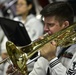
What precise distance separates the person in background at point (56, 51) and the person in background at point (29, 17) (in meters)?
0.99

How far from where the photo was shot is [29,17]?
129 inches

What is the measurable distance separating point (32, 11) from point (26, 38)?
1.23 metres

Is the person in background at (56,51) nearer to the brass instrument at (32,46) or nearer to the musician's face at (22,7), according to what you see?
the brass instrument at (32,46)

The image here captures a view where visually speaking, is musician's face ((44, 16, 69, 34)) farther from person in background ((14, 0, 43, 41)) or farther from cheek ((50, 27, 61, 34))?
person in background ((14, 0, 43, 41))

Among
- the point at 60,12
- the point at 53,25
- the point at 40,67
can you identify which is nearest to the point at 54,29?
the point at 53,25

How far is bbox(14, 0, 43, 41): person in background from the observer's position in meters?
3.06

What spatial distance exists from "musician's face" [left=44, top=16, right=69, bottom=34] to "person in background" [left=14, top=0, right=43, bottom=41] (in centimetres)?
105

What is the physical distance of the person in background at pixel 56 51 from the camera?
5.77 ft

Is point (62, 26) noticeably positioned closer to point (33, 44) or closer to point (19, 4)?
point (33, 44)

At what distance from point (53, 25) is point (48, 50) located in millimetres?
226

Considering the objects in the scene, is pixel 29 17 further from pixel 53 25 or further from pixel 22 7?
pixel 53 25


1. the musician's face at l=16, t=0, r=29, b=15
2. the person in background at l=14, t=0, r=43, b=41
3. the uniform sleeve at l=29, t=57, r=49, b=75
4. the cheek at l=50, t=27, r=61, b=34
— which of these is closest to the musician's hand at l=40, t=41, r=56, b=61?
the cheek at l=50, t=27, r=61, b=34

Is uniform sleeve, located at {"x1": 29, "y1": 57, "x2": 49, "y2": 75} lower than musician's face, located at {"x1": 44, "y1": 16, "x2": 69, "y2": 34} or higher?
lower

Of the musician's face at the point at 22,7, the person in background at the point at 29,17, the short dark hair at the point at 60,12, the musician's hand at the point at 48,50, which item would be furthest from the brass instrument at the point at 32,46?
the musician's face at the point at 22,7
